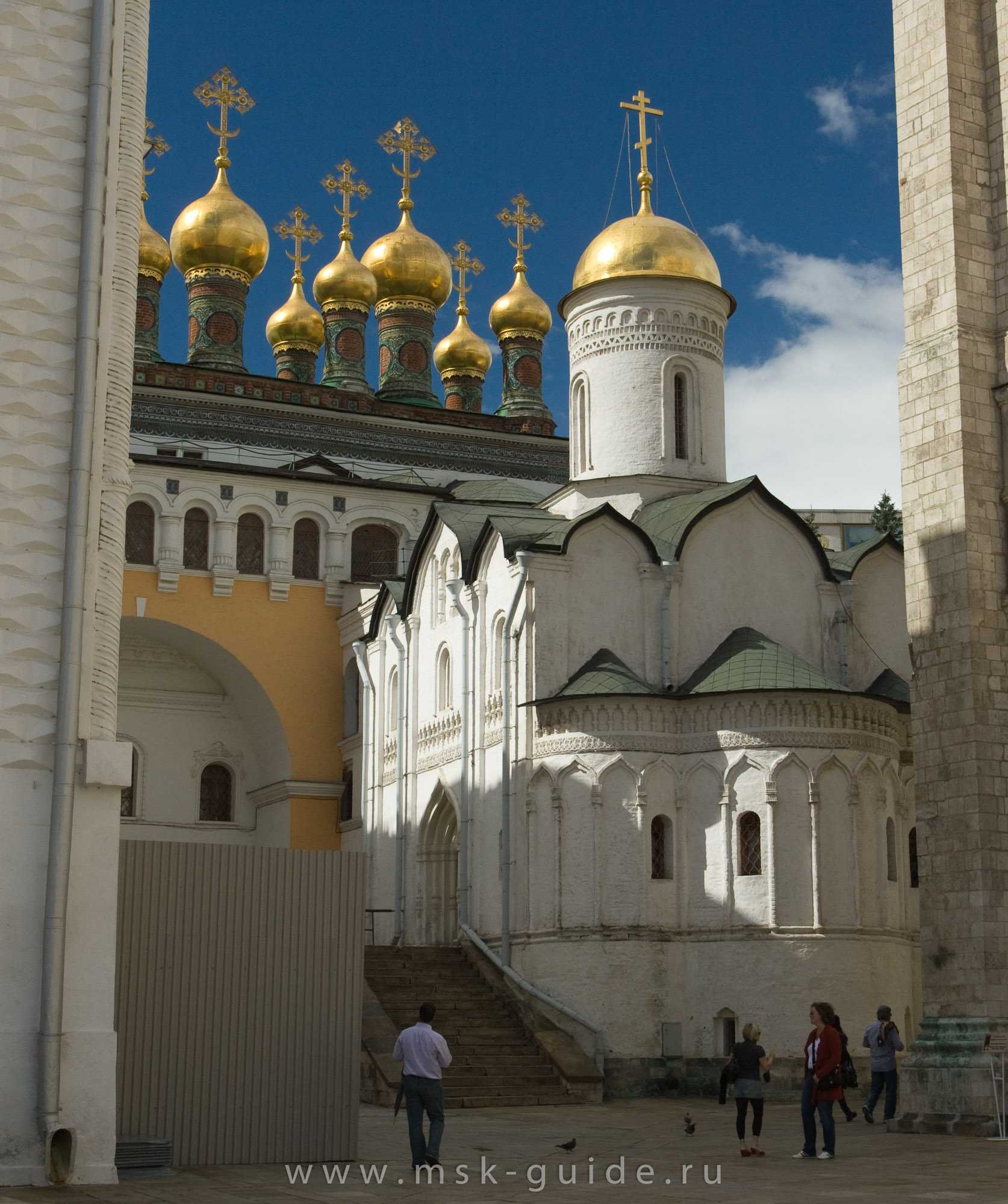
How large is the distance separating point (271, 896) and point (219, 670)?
17512 millimetres

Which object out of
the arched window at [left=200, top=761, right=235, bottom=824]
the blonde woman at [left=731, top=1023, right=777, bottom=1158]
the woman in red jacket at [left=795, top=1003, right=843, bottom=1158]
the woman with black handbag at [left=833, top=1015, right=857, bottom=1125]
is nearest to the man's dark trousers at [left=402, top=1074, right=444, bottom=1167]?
the blonde woman at [left=731, top=1023, right=777, bottom=1158]

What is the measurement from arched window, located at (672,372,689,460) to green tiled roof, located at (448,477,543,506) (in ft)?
10.5

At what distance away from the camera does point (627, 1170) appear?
36.3 feet

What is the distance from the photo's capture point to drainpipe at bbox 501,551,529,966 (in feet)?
66.9

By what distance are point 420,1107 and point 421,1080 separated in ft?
0.71

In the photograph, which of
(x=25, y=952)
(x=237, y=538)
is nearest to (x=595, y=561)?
(x=237, y=538)

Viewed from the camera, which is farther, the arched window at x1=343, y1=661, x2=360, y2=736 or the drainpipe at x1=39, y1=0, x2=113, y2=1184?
the arched window at x1=343, y1=661, x2=360, y2=736

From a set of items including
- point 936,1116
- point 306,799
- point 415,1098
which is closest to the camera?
point 415,1098

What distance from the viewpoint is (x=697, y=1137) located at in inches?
545

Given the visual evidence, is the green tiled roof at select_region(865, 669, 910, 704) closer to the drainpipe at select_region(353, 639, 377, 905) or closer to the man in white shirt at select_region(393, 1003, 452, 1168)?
the drainpipe at select_region(353, 639, 377, 905)

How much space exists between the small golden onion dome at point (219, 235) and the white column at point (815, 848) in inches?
796

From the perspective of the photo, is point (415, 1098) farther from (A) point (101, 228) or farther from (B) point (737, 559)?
(B) point (737, 559)

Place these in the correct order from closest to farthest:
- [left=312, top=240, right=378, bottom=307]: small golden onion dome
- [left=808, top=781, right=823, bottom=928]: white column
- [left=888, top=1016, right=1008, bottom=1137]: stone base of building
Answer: [left=888, top=1016, right=1008, bottom=1137]: stone base of building < [left=808, top=781, right=823, bottom=928]: white column < [left=312, top=240, right=378, bottom=307]: small golden onion dome

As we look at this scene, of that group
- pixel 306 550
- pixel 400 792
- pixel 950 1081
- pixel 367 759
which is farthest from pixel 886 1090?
pixel 306 550
